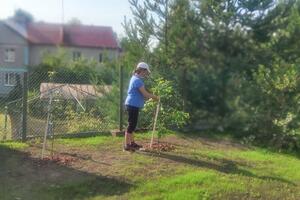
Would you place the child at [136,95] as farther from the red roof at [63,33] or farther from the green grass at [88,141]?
the red roof at [63,33]

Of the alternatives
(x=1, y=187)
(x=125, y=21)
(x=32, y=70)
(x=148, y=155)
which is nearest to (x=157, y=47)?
(x=125, y=21)

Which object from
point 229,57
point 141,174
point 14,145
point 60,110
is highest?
point 229,57

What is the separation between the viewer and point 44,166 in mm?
8195

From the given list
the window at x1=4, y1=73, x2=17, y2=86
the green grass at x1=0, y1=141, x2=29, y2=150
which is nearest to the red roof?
the green grass at x1=0, y1=141, x2=29, y2=150

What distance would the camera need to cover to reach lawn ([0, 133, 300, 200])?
722 cm

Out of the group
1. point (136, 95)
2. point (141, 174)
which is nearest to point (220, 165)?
point (141, 174)

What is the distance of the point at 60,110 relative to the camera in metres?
10.1

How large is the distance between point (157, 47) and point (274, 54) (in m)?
2.88

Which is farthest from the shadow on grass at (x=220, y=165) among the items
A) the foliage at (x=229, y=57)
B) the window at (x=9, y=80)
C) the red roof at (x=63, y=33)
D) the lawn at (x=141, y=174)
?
the window at (x=9, y=80)

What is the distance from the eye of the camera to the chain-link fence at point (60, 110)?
10672mm

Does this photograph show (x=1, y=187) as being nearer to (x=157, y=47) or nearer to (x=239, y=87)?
(x=239, y=87)

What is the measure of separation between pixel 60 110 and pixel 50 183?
Result: 280 cm

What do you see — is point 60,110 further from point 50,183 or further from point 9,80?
point 9,80

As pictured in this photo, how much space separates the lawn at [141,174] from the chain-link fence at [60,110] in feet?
3.19
